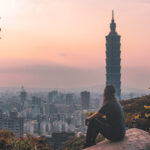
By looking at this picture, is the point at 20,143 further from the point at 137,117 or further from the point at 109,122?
the point at 137,117

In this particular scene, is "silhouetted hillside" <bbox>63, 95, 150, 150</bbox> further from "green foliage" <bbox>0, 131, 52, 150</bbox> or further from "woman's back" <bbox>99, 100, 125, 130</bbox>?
"woman's back" <bbox>99, 100, 125, 130</bbox>

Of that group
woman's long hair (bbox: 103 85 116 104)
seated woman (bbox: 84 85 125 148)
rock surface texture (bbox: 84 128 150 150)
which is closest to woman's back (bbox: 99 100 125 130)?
seated woman (bbox: 84 85 125 148)

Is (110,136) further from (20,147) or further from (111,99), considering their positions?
(20,147)

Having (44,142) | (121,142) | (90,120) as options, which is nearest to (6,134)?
(44,142)

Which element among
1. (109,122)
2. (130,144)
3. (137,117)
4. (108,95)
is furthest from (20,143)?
(137,117)

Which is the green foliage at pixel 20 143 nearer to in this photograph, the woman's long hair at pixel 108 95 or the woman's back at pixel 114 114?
the woman's back at pixel 114 114

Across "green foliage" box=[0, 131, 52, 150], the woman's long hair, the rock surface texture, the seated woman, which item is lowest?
"green foliage" box=[0, 131, 52, 150]
